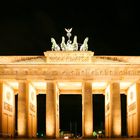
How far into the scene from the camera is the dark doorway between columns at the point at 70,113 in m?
88.9

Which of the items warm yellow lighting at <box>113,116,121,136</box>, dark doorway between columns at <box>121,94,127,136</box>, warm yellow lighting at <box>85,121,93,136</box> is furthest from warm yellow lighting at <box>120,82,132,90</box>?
dark doorway between columns at <box>121,94,127,136</box>

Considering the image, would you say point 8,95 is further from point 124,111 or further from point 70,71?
point 124,111

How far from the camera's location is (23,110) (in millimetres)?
57875

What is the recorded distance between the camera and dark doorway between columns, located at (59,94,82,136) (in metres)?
88.9

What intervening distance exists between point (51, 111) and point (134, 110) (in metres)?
11.8

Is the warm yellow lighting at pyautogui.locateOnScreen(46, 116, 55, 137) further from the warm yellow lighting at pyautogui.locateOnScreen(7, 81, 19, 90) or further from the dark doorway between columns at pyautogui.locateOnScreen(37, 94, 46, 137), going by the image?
the dark doorway between columns at pyautogui.locateOnScreen(37, 94, 46, 137)

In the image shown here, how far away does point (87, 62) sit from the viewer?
192 ft

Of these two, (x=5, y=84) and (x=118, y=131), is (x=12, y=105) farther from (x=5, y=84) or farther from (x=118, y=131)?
(x=118, y=131)

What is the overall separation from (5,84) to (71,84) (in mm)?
9394

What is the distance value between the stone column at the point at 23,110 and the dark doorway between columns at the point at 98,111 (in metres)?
29.3

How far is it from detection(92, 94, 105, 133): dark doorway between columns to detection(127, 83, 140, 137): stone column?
21.3 meters

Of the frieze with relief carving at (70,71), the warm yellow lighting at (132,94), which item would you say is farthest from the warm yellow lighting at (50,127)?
the warm yellow lighting at (132,94)

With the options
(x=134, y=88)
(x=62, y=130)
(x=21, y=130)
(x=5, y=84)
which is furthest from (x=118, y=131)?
(x=62, y=130)

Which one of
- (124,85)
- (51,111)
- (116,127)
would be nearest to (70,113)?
(124,85)
